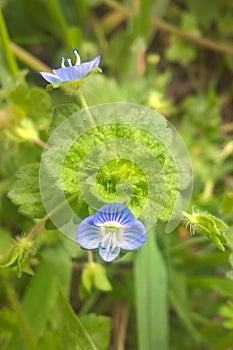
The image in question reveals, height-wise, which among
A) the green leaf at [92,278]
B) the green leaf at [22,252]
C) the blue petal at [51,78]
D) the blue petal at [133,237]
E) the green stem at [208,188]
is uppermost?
the green stem at [208,188]

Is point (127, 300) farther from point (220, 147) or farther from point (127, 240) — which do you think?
point (127, 240)

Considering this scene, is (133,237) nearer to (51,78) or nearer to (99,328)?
(51,78)

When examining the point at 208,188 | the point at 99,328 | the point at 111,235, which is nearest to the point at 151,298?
the point at 99,328

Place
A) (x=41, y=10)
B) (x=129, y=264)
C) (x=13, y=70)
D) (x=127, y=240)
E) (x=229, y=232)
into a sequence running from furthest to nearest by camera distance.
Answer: (x=41, y=10)
(x=129, y=264)
(x=13, y=70)
(x=229, y=232)
(x=127, y=240)

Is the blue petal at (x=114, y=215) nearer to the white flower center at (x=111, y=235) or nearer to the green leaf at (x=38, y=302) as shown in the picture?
the white flower center at (x=111, y=235)

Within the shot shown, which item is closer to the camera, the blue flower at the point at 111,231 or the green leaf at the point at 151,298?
the blue flower at the point at 111,231

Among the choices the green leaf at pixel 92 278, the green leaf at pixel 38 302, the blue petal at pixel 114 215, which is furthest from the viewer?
the green leaf at pixel 38 302

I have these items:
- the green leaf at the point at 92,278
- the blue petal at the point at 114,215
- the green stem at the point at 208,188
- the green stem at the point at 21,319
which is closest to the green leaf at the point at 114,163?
the blue petal at the point at 114,215

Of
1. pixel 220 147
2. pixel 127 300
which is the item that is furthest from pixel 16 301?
pixel 220 147
